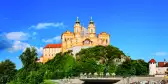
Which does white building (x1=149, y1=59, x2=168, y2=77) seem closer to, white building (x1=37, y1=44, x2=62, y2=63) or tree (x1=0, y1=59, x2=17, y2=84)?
tree (x1=0, y1=59, x2=17, y2=84)

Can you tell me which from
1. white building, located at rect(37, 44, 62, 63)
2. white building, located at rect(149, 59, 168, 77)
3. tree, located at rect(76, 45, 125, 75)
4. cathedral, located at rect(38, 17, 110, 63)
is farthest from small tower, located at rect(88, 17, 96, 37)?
white building, located at rect(149, 59, 168, 77)

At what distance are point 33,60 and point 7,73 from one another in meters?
7.30

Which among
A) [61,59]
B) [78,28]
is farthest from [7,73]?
[78,28]

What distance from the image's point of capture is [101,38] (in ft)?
331

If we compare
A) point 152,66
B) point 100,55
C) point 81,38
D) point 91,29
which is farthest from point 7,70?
point 152,66

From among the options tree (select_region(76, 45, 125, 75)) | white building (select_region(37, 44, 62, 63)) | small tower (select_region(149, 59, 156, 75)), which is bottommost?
small tower (select_region(149, 59, 156, 75))

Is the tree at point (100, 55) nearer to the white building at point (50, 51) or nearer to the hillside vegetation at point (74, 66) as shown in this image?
the hillside vegetation at point (74, 66)

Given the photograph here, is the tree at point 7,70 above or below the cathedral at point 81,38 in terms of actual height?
below

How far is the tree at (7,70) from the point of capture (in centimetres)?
9038

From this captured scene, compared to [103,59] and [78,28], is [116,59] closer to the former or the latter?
[103,59]

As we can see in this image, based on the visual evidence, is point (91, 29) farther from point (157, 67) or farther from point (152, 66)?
point (152, 66)

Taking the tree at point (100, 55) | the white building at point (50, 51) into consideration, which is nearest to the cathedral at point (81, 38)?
the tree at point (100, 55)

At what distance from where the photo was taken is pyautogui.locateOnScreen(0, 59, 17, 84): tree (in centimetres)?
9038

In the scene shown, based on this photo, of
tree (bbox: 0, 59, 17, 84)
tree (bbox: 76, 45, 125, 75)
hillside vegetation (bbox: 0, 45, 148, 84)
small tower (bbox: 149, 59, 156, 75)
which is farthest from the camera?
tree (bbox: 0, 59, 17, 84)
